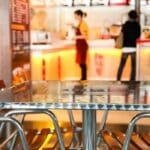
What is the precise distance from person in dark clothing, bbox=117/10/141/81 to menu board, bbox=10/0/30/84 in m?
1.98

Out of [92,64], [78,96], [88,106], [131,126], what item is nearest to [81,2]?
[92,64]

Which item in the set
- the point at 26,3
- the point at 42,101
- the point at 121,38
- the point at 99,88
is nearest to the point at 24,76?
the point at 26,3

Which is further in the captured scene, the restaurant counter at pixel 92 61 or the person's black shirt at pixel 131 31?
the restaurant counter at pixel 92 61

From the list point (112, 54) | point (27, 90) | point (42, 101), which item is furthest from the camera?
point (112, 54)

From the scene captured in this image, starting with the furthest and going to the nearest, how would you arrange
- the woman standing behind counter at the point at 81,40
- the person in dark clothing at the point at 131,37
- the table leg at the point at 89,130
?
1. the woman standing behind counter at the point at 81,40
2. the person in dark clothing at the point at 131,37
3. the table leg at the point at 89,130

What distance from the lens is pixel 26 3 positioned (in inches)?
251

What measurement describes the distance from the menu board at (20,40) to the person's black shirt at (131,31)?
77.4 inches

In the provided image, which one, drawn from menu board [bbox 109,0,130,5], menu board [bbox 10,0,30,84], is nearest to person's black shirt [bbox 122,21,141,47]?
menu board [bbox 109,0,130,5]

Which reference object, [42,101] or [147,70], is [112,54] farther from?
[42,101]

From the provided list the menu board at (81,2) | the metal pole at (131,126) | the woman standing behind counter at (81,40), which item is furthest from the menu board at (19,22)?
the metal pole at (131,126)

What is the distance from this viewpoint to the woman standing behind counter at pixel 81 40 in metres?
8.08

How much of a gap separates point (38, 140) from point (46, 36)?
4381 millimetres

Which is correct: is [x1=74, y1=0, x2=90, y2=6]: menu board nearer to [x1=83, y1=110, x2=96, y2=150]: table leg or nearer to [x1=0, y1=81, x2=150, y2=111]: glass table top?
[x1=0, y1=81, x2=150, y2=111]: glass table top

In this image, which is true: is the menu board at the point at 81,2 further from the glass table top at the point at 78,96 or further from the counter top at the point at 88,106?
the counter top at the point at 88,106
